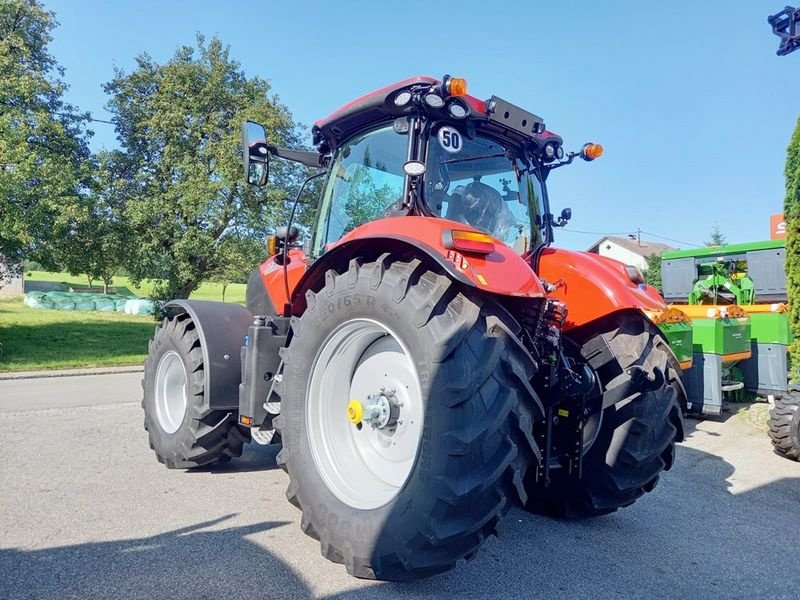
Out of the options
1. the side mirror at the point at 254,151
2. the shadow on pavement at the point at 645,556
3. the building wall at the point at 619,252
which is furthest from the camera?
the building wall at the point at 619,252

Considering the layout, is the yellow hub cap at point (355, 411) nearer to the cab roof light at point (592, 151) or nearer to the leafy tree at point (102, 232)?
the cab roof light at point (592, 151)

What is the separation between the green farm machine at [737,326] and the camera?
709 centimetres

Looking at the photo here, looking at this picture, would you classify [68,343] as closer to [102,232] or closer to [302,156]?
[102,232]

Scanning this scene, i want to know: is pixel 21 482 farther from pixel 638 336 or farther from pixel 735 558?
pixel 735 558

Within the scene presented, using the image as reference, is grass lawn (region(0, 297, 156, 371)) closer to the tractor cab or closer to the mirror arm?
the mirror arm

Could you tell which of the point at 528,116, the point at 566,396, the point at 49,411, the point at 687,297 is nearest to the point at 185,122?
the point at 49,411

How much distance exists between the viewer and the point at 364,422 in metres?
2.93

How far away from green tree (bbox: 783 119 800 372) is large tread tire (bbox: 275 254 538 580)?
7.07 metres

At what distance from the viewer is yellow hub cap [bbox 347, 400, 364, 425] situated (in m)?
2.87

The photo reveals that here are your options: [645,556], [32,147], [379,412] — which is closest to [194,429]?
[379,412]

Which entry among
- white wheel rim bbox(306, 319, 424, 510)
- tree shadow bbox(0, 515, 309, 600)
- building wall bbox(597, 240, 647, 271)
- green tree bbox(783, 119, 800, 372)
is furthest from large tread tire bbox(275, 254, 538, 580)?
building wall bbox(597, 240, 647, 271)

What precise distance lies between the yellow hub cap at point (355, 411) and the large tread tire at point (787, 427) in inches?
187

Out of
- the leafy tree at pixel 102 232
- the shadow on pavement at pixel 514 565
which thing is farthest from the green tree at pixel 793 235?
the leafy tree at pixel 102 232

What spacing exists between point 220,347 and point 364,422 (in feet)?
5.38
